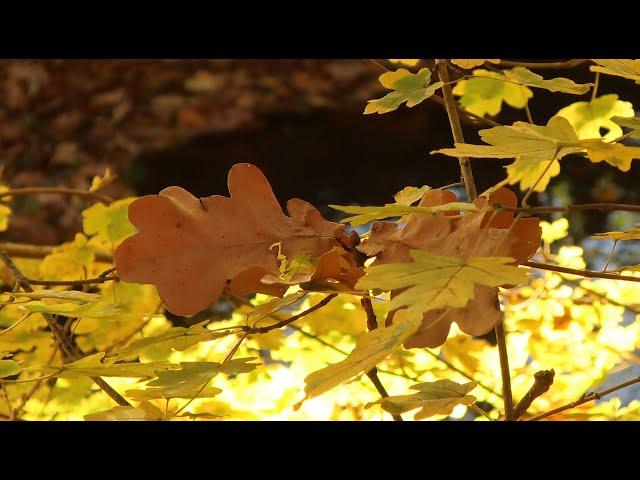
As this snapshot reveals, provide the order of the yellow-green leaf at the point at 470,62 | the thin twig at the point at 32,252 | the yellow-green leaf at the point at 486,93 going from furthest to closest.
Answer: the thin twig at the point at 32,252 < the yellow-green leaf at the point at 486,93 < the yellow-green leaf at the point at 470,62

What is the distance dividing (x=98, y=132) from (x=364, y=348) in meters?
3.61

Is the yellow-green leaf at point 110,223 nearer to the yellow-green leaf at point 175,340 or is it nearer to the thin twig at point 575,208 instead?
the yellow-green leaf at point 175,340

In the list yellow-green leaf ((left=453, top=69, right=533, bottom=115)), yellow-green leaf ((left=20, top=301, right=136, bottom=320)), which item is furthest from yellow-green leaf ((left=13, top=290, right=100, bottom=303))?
yellow-green leaf ((left=453, top=69, right=533, bottom=115))

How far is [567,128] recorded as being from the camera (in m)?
0.37

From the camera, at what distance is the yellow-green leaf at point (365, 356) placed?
0.27 meters

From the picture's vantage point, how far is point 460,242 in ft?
1.10

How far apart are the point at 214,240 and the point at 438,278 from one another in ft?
0.37

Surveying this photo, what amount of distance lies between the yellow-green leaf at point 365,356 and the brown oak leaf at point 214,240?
0.23ft

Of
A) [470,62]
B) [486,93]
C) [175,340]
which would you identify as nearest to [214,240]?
[175,340]

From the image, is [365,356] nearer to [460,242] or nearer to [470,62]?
[460,242]

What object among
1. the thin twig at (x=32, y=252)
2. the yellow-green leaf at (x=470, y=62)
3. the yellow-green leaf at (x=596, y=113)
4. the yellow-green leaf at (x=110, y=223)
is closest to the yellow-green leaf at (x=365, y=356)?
the yellow-green leaf at (x=470, y=62)

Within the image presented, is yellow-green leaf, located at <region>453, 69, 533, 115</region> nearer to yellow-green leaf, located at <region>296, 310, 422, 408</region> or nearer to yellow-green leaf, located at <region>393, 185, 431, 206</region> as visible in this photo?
yellow-green leaf, located at <region>393, 185, 431, 206</region>
